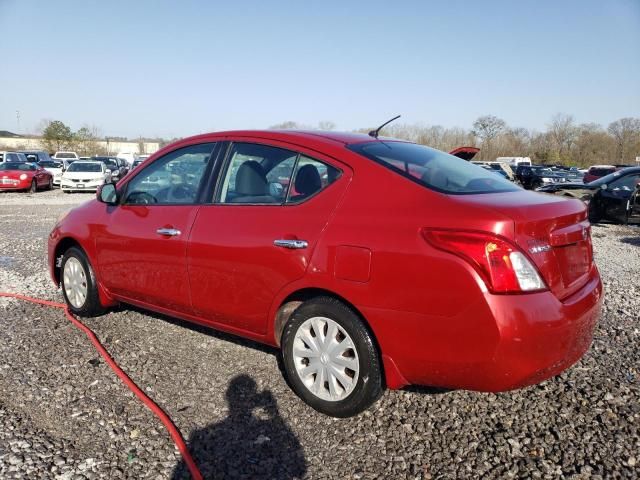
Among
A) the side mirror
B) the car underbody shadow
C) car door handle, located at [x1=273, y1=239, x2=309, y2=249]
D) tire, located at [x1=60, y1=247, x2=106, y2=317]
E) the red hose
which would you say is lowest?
the car underbody shadow

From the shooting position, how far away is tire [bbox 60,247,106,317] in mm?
4531

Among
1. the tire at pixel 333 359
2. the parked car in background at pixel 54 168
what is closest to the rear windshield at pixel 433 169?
the tire at pixel 333 359

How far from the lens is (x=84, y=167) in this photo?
23750mm

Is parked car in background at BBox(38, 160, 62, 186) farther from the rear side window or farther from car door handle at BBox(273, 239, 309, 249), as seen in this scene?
car door handle at BBox(273, 239, 309, 249)

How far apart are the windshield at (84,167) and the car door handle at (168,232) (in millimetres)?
22130

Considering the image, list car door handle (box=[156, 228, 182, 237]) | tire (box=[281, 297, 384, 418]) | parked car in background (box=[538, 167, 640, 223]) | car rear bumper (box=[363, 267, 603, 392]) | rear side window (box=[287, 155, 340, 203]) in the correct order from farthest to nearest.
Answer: parked car in background (box=[538, 167, 640, 223]) < car door handle (box=[156, 228, 182, 237]) < rear side window (box=[287, 155, 340, 203]) < tire (box=[281, 297, 384, 418]) < car rear bumper (box=[363, 267, 603, 392])

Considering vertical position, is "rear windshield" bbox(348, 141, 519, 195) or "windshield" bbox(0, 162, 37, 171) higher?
"rear windshield" bbox(348, 141, 519, 195)

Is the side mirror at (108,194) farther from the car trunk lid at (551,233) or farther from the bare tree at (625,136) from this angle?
the bare tree at (625,136)

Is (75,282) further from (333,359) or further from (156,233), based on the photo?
(333,359)

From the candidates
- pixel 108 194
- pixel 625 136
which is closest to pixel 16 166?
pixel 108 194

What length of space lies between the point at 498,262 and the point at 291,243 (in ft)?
3.82

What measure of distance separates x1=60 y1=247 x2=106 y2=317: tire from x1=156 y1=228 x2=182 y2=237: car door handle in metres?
1.14

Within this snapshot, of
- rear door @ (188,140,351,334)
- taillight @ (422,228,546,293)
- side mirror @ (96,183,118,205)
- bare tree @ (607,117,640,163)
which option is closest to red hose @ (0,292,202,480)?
rear door @ (188,140,351,334)

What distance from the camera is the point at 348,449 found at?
2.72 m
